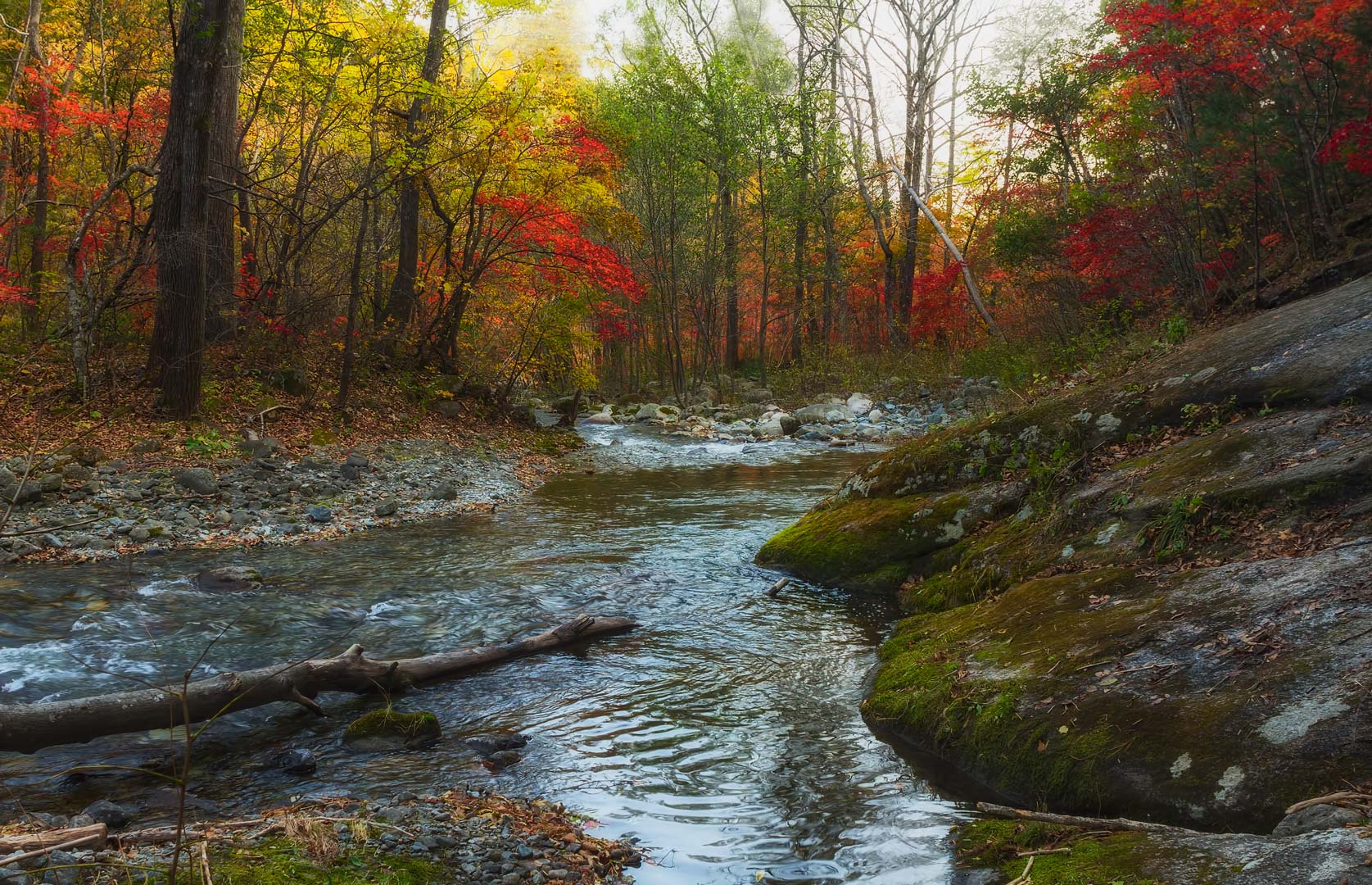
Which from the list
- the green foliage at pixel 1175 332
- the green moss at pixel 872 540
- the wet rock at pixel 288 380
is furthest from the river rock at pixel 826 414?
the green moss at pixel 872 540

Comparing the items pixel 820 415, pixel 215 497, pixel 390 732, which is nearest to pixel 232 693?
pixel 390 732

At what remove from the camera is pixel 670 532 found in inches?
390

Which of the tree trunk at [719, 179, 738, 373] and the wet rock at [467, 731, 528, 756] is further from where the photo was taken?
the tree trunk at [719, 179, 738, 373]

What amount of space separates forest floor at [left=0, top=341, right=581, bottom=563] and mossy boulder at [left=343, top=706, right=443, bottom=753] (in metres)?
3.75

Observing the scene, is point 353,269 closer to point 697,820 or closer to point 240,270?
point 240,270

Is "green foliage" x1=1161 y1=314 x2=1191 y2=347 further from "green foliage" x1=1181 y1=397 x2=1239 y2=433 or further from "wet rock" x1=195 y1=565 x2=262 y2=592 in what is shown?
"wet rock" x1=195 y1=565 x2=262 y2=592

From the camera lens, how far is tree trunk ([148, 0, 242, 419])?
10.6 metres

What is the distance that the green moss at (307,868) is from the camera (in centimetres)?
259

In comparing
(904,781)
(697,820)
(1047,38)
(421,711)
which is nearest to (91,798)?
(421,711)

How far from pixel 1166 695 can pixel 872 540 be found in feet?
13.4

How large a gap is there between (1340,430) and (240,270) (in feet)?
48.4

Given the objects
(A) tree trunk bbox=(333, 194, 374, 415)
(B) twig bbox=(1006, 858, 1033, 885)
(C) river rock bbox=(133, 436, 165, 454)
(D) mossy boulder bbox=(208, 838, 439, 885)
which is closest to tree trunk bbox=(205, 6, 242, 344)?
(A) tree trunk bbox=(333, 194, 374, 415)

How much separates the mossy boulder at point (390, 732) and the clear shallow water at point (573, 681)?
0.11 metres

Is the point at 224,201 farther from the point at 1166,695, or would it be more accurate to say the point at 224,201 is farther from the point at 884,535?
the point at 1166,695
